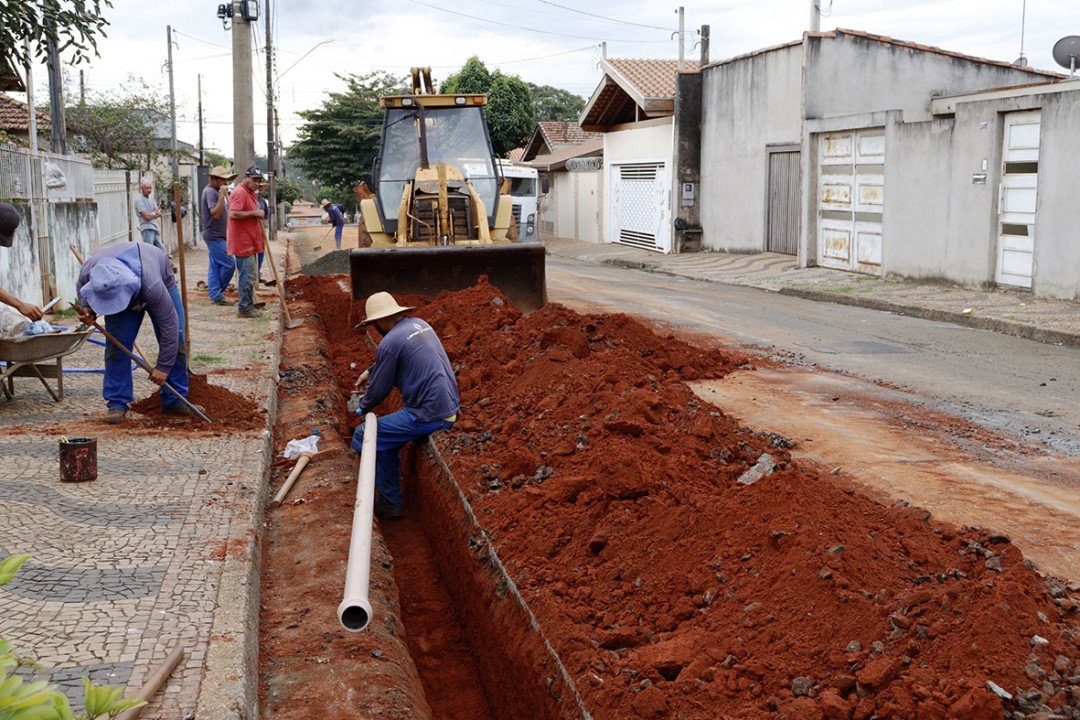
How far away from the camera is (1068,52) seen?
19.3 meters

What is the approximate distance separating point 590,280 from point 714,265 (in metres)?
4.66

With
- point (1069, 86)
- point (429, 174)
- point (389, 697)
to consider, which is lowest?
point (389, 697)

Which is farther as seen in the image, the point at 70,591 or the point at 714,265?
the point at 714,265

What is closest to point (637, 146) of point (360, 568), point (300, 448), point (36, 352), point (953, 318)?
point (953, 318)

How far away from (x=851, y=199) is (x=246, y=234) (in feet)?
41.4

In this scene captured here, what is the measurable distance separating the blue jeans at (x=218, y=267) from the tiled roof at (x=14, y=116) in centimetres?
1345

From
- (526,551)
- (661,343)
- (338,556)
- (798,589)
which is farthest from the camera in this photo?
(661,343)

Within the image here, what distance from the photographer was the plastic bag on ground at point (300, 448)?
845 cm

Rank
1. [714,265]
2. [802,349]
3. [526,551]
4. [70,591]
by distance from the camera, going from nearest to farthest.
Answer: [70,591], [526,551], [802,349], [714,265]

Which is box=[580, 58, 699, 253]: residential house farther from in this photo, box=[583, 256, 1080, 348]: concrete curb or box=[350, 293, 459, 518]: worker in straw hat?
box=[350, 293, 459, 518]: worker in straw hat

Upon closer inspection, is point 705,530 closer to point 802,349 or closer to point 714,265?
point 802,349

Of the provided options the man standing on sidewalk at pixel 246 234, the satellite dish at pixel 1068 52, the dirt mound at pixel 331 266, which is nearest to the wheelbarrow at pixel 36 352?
the man standing on sidewalk at pixel 246 234

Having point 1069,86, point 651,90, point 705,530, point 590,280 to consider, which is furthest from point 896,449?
point 651,90

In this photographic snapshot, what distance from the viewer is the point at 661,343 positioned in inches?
427
